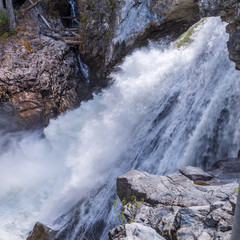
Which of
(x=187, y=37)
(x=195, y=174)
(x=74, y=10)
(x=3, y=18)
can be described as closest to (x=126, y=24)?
(x=187, y=37)

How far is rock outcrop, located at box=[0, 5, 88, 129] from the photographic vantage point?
36.1 ft

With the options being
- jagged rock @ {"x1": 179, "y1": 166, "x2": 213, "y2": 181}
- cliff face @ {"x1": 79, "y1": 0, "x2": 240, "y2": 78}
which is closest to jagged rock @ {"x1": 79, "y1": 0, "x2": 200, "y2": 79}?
cliff face @ {"x1": 79, "y1": 0, "x2": 240, "y2": 78}

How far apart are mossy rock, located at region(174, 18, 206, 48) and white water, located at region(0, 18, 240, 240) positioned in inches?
10.7

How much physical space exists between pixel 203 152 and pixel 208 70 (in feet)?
9.03

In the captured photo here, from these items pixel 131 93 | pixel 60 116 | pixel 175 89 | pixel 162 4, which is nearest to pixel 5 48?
pixel 60 116

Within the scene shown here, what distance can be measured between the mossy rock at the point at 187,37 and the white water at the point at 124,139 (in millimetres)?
273

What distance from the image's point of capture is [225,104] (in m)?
7.11

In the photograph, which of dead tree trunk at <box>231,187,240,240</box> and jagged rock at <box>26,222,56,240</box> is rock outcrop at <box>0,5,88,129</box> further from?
dead tree trunk at <box>231,187,240,240</box>

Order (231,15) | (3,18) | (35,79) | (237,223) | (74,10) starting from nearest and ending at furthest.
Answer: (237,223) → (231,15) → (35,79) → (3,18) → (74,10)

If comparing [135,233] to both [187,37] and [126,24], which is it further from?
[126,24]

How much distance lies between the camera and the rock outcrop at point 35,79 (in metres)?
11.0

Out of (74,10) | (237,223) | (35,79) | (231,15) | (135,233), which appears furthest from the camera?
(74,10)

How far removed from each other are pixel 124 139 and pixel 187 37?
15.2 ft

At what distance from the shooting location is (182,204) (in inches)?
176
